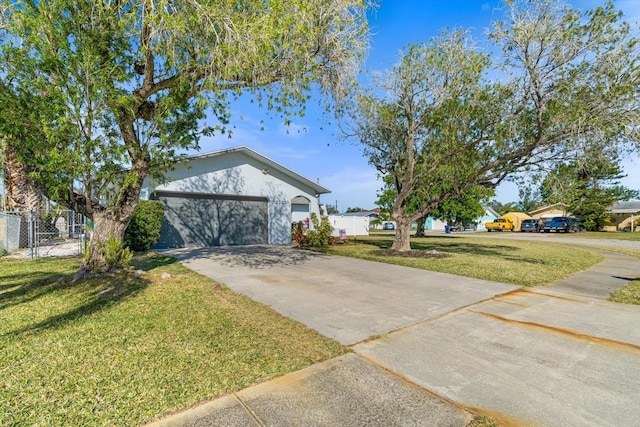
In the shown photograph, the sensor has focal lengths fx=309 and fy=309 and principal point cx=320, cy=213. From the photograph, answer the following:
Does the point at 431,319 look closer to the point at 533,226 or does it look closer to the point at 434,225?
the point at 533,226

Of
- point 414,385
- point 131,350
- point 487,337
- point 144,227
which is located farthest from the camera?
point 144,227

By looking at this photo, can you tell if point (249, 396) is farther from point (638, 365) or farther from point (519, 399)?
point (638, 365)

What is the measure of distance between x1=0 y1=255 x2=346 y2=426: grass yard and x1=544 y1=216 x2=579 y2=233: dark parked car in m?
38.9

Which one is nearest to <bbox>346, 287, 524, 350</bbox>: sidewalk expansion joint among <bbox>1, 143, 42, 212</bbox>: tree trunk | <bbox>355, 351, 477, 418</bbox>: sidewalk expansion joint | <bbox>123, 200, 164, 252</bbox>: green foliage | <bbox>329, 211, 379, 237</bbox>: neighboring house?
<bbox>355, 351, 477, 418</bbox>: sidewalk expansion joint

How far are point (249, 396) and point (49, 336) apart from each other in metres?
2.94

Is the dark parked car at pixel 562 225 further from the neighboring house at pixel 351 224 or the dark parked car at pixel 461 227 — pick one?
the neighboring house at pixel 351 224

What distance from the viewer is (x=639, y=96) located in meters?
8.25

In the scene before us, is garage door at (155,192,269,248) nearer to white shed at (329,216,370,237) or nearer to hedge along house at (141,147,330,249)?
hedge along house at (141,147,330,249)

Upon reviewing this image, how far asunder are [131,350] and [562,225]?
40948mm

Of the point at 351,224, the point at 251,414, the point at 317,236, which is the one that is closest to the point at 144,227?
the point at 317,236

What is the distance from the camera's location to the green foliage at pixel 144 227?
11555 millimetres

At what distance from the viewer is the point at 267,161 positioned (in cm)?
1590

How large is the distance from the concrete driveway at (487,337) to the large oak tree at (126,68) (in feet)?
11.1

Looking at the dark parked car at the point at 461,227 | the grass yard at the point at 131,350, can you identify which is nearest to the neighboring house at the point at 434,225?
the dark parked car at the point at 461,227
